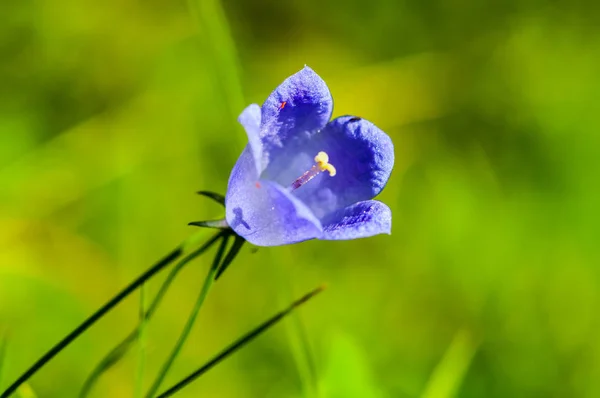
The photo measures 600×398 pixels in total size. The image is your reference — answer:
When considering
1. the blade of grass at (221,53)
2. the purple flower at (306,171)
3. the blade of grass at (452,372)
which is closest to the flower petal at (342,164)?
the purple flower at (306,171)

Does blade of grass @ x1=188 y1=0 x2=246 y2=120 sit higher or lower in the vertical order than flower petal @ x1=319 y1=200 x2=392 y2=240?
higher

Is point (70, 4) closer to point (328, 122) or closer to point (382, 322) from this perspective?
point (382, 322)

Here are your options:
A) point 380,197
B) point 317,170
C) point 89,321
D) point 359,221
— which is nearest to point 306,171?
point 317,170

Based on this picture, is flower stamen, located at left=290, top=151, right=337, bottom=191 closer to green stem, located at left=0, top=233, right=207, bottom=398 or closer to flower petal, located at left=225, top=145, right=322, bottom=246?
flower petal, located at left=225, top=145, right=322, bottom=246

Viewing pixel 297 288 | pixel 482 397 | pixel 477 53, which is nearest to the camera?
pixel 482 397

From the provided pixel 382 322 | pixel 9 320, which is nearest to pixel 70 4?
pixel 9 320

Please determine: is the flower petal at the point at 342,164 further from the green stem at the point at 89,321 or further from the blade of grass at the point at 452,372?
the blade of grass at the point at 452,372

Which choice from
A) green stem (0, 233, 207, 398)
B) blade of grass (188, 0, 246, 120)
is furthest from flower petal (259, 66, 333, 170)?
blade of grass (188, 0, 246, 120)
